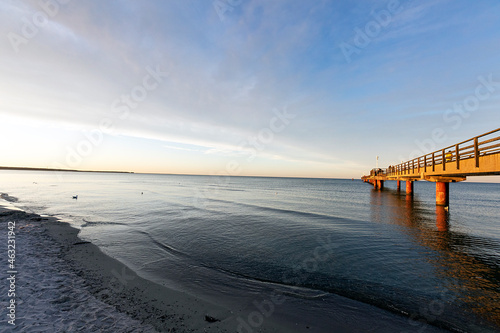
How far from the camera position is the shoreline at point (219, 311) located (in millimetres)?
5594

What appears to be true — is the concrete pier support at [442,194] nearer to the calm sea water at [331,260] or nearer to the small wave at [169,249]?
the calm sea water at [331,260]

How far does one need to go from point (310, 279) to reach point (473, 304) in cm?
504

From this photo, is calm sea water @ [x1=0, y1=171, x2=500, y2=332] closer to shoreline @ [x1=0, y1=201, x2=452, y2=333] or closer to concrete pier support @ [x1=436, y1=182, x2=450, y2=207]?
shoreline @ [x1=0, y1=201, x2=452, y2=333]

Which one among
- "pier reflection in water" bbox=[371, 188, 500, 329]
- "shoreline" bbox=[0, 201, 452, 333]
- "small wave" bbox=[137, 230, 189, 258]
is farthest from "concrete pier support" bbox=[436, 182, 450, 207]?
"small wave" bbox=[137, 230, 189, 258]

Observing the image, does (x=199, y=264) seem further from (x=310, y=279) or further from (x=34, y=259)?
(x=34, y=259)

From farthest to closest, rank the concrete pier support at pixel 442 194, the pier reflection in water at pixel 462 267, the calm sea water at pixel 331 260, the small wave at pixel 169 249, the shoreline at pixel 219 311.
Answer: the concrete pier support at pixel 442 194 → the small wave at pixel 169 249 → the calm sea water at pixel 331 260 → the pier reflection in water at pixel 462 267 → the shoreline at pixel 219 311

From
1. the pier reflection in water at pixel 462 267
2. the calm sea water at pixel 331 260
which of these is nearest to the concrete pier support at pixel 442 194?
the calm sea water at pixel 331 260

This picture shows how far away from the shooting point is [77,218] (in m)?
19.0

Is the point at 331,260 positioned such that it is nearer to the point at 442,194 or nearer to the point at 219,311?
the point at 219,311

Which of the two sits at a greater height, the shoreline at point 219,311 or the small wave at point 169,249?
the shoreline at point 219,311

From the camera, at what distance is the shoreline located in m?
5.59

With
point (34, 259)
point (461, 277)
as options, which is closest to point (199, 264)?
point (34, 259)

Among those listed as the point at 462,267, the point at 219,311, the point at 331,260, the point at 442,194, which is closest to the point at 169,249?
the point at 219,311

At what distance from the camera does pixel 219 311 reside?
6211 mm
